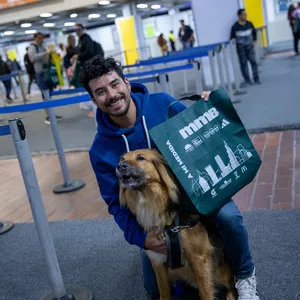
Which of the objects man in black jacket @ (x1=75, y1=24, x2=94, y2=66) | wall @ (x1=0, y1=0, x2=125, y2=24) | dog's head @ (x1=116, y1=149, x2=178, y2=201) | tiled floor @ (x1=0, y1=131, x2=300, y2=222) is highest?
wall @ (x1=0, y1=0, x2=125, y2=24)

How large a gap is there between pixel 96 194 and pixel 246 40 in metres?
6.29

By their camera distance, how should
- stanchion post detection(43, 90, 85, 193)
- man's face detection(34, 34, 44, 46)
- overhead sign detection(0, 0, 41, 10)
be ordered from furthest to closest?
overhead sign detection(0, 0, 41, 10) → man's face detection(34, 34, 44, 46) → stanchion post detection(43, 90, 85, 193)

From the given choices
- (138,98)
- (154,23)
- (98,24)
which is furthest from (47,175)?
(98,24)

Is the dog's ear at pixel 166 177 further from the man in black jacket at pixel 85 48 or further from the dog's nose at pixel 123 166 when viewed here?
the man in black jacket at pixel 85 48

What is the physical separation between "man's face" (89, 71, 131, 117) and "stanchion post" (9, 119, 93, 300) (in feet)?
1.79

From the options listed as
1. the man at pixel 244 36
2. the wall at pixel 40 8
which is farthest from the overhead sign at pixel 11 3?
the man at pixel 244 36

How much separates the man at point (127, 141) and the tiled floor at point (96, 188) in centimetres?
137

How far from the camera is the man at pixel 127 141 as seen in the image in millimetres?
2182

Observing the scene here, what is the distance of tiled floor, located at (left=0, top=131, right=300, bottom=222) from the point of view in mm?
3719

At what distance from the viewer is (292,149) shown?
4789 millimetres

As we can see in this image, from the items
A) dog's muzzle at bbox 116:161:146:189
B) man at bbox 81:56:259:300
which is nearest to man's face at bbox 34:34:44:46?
man at bbox 81:56:259:300

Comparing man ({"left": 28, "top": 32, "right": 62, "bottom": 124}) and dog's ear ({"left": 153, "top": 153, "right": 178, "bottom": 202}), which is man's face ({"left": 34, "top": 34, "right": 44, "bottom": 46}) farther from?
dog's ear ({"left": 153, "top": 153, "right": 178, "bottom": 202})

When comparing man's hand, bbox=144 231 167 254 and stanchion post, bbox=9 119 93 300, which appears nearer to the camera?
man's hand, bbox=144 231 167 254

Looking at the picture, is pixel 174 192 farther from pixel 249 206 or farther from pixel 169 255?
pixel 249 206
